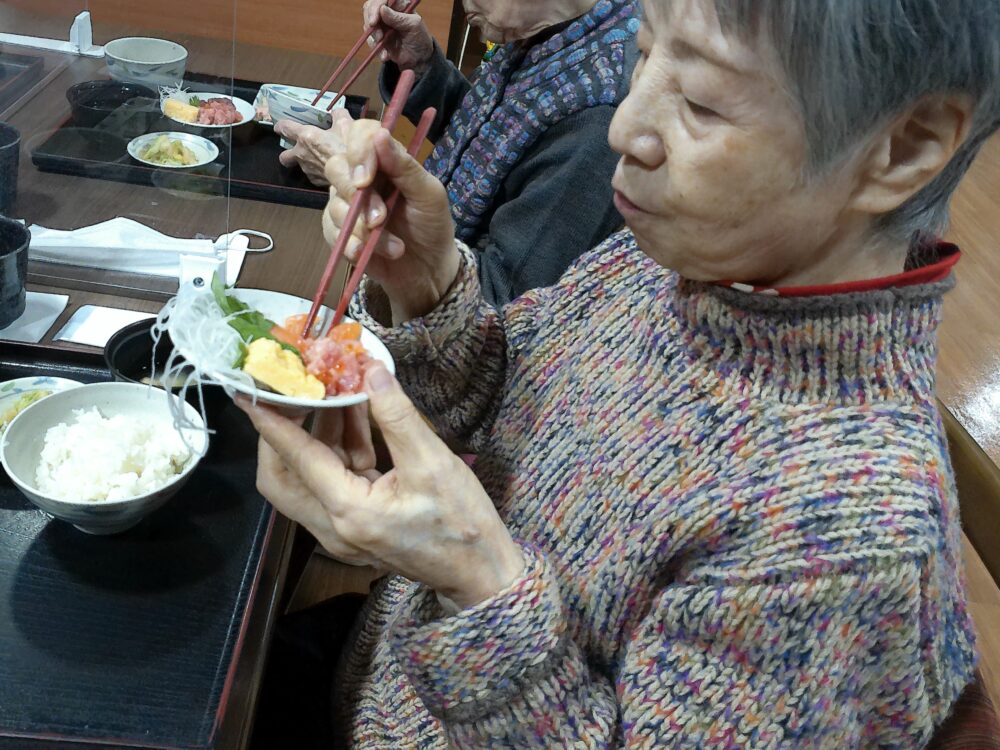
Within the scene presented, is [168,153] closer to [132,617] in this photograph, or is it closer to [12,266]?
[12,266]

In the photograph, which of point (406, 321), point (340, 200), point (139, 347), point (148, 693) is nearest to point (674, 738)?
point (148, 693)

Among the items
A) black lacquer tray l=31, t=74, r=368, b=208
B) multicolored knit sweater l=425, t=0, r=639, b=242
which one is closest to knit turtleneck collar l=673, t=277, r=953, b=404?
multicolored knit sweater l=425, t=0, r=639, b=242

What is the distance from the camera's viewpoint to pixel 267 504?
1.10 m

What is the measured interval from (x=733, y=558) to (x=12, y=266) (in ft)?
3.77

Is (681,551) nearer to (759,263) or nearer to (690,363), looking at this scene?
(690,363)

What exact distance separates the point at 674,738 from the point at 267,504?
22.8 inches

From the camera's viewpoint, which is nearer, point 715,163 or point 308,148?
point 715,163

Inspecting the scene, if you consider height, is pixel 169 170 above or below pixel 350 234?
below

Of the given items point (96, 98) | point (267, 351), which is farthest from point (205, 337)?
point (96, 98)

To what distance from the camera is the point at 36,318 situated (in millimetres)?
1412

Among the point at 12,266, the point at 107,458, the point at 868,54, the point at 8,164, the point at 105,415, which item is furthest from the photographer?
the point at 8,164

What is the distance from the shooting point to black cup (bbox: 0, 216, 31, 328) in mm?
1303

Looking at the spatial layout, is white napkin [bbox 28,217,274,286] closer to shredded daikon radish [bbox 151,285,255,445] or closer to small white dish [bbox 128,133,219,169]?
small white dish [bbox 128,133,219,169]

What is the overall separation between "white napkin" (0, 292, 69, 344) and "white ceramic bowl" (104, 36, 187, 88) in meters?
0.68
